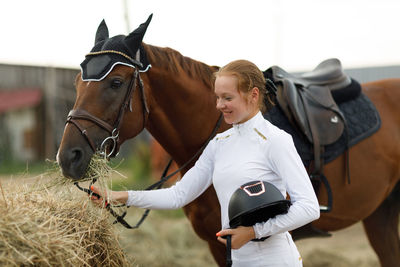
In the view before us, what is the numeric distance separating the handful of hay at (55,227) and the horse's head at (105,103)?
0.35 feet

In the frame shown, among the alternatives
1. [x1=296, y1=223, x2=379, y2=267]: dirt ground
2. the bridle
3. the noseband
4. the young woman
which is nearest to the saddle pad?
the bridle

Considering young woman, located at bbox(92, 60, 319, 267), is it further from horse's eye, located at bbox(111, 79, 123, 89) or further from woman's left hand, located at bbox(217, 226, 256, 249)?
horse's eye, located at bbox(111, 79, 123, 89)

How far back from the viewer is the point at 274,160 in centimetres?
168

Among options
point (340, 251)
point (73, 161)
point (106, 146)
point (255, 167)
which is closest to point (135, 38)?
point (106, 146)

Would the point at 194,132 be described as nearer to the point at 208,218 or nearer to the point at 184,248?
the point at 208,218

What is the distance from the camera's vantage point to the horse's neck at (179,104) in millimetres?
2555

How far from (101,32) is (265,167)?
55.4 inches

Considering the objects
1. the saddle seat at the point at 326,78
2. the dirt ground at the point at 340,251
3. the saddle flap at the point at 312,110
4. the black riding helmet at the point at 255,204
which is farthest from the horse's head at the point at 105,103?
the dirt ground at the point at 340,251

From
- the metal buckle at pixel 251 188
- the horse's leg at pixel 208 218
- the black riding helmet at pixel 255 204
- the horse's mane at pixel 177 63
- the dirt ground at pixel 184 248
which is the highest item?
the horse's mane at pixel 177 63

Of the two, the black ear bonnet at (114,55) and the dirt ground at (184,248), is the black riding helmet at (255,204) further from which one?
the dirt ground at (184,248)

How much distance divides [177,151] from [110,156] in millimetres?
507

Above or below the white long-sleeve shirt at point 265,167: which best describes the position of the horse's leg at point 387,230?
below

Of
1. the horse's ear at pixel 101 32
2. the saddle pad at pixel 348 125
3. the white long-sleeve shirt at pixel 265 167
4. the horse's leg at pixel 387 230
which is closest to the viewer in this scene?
the white long-sleeve shirt at pixel 265 167

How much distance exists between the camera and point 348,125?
10.4 feet
